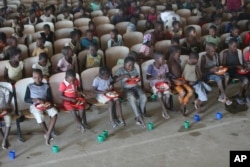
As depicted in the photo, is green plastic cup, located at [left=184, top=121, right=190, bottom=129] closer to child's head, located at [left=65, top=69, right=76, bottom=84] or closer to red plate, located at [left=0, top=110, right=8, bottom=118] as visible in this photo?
child's head, located at [left=65, top=69, right=76, bottom=84]

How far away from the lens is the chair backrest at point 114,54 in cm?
638

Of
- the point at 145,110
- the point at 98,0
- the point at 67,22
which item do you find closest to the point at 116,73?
the point at 145,110

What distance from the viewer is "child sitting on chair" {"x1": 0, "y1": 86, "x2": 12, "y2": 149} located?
16.2ft

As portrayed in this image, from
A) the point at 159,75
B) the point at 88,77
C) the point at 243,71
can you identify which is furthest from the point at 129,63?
the point at 243,71

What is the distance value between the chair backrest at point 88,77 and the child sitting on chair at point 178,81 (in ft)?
3.63

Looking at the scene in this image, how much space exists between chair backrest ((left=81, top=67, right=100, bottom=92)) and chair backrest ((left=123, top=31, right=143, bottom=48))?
173 centimetres

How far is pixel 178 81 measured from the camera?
18.1ft

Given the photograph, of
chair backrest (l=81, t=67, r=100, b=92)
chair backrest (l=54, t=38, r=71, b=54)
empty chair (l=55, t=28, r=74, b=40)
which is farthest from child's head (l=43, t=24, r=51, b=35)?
chair backrest (l=81, t=67, r=100, b=92)

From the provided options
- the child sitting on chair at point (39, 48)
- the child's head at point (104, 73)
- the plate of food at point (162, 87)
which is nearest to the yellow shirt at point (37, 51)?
the child sitting on chair at point (39, 48)

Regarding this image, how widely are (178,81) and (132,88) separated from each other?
66 centimetres

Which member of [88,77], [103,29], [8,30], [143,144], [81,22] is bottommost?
[143,144]

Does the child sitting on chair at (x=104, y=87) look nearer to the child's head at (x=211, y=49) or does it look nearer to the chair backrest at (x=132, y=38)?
the child's head at (x=211, y=49)

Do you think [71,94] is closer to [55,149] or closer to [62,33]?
[55,149]

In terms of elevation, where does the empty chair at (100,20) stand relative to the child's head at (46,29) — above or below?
below
